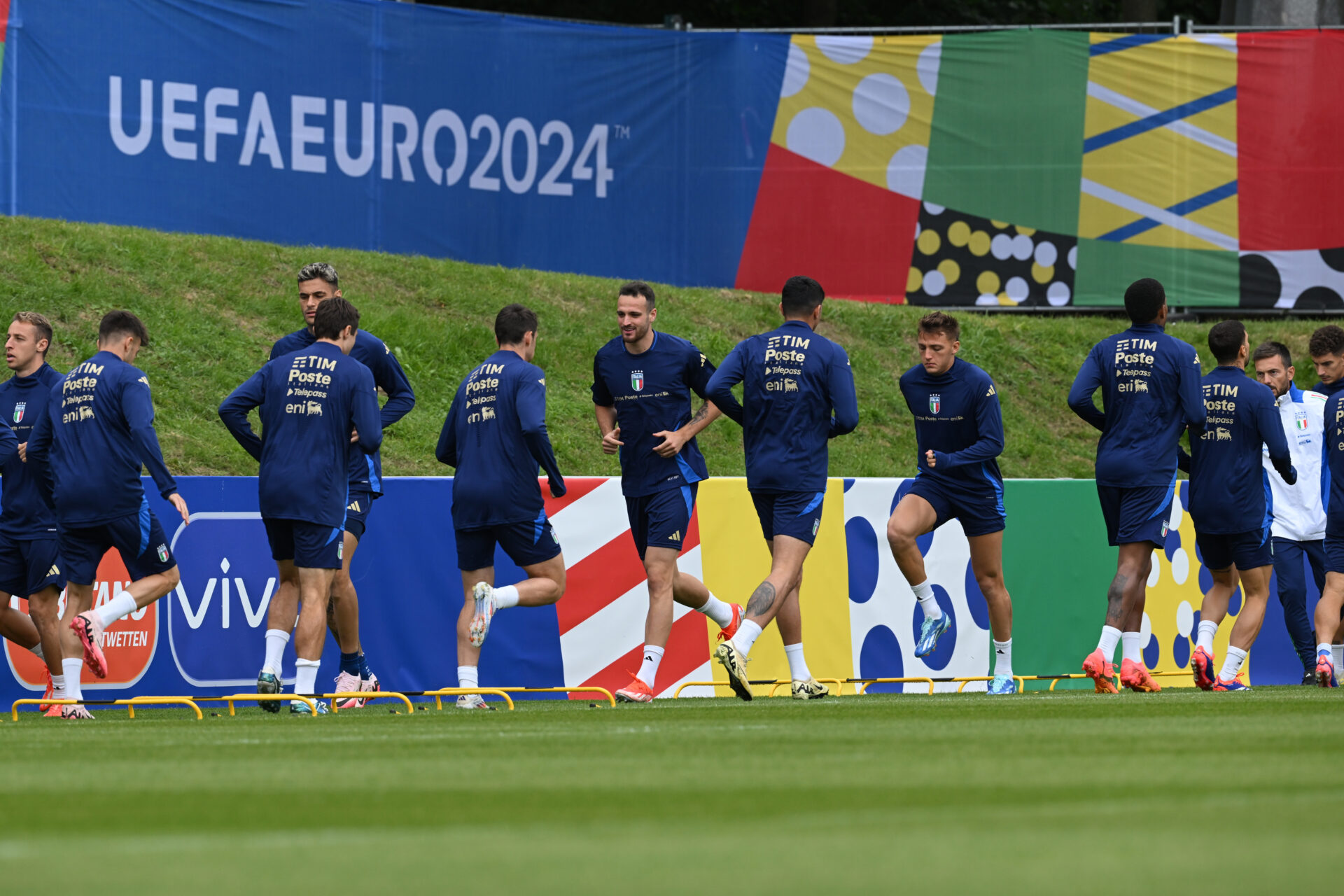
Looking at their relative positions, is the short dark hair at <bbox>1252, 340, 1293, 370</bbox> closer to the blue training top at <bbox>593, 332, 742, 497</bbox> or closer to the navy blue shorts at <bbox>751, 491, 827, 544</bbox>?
the navy blue shorts at <bbox>751, 491, 827, 544</bbox>

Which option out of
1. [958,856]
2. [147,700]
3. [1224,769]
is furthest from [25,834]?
[147,700]

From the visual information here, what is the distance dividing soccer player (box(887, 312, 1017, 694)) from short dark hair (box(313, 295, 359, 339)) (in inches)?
140

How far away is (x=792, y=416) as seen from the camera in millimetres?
10094

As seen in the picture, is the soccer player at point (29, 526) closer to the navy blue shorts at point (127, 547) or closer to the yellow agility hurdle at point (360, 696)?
the navy blue shorts at point (127, 547)

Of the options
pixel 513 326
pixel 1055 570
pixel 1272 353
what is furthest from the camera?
pixel 1055 570

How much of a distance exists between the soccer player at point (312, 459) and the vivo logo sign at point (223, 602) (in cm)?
168

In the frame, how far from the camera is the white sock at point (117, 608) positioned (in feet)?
30.9

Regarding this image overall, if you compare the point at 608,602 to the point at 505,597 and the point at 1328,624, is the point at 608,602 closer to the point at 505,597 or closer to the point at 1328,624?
the point at 505,597

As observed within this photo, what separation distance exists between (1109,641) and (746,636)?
2442 millimetres

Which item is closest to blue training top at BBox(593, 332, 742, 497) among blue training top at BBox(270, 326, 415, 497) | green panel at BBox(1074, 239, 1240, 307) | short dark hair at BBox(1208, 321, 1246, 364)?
blue training top at BBox(270, 326, 415, 497)

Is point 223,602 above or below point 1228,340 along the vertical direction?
below

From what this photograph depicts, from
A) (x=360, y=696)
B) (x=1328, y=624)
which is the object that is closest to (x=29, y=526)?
(x=360, y=696)

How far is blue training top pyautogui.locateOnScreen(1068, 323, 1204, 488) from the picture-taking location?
1045cm

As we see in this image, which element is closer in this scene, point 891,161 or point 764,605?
point 764,605
